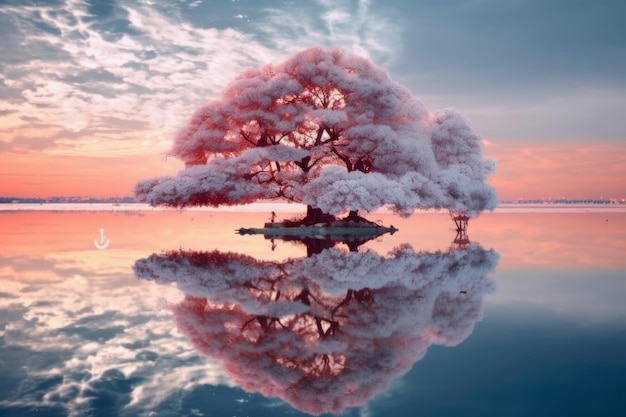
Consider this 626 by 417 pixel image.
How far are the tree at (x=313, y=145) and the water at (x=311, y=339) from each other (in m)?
15.4

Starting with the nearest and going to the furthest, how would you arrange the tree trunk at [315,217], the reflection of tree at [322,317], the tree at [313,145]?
the reflection of tree at [322,317]
the tree at [313,145]
the tree trunk at [315,217]

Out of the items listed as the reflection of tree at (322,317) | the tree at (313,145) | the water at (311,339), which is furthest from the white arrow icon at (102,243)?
the reflection of tree at (322,317)

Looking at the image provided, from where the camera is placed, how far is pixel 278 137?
1470 inches

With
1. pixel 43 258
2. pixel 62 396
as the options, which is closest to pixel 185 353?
pixel 62 396

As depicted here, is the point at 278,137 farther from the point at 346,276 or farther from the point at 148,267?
the point at 346,276

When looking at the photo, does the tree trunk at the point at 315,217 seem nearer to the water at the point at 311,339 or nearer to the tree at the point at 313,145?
the tree at the point at 313,145

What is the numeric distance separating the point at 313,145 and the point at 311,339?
1086 inches

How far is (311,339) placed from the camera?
28.4 feet

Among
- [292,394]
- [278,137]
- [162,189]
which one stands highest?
[278,137]

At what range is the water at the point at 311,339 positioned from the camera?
6.34 metres

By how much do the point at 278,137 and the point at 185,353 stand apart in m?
30.0

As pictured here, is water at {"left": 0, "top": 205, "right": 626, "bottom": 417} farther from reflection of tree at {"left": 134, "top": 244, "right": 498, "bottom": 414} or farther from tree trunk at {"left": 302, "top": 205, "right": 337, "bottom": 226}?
tree trunk at {"left": 302, "top": 205, "right": 337, "bottom": 226}

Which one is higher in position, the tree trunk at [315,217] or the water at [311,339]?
the tree trunk at [315,217]

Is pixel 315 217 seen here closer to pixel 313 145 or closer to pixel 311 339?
pixel 313 145
